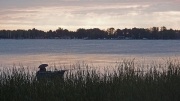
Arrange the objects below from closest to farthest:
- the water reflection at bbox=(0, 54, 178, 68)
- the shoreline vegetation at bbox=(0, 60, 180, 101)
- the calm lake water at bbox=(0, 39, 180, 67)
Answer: the shoreline vegetation at bbox=(0, 60, 180, 101), the water reflection at bbox=(0, 54, 178, 68), the calm lake water at bbox=(0, 39, 180, 67)

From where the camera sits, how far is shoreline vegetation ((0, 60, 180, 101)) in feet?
29.2

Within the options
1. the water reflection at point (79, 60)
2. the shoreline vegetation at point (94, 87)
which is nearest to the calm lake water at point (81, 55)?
the water reflection at point (79, 60)

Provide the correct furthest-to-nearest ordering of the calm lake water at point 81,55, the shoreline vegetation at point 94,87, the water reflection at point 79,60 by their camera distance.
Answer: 1. the calm lake water at point 81,55
2. the water reflection at point 79,60
3. the shoreline vegetation at point 94,87

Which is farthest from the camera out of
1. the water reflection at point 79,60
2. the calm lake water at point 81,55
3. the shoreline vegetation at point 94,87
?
the calm lake water at point 81,55

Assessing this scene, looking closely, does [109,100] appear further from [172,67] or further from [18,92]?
[172,67]

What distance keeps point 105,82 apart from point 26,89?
1929 mm

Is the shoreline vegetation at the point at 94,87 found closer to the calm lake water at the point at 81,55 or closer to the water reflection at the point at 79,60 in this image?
the calm lake water at the point at 81,55

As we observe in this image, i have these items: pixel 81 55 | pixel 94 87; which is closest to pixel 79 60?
pixel 81 55

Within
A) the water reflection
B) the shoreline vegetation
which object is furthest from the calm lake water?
the shoreline vegetation

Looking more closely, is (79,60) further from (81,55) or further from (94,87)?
(94,87)

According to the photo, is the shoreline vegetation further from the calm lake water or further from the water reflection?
the water reflection

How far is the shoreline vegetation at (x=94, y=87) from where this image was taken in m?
8.90

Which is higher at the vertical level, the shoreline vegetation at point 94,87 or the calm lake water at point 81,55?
the shoreline vegetation at point 94,87

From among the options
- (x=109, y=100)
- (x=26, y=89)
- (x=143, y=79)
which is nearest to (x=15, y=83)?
(x=26, y=89)
